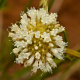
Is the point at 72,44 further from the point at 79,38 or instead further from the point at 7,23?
the point at 7,23

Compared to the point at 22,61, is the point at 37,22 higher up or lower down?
higher up

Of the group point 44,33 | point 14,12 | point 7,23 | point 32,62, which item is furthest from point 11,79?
point 14,12

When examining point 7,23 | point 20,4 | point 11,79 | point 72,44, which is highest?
point 20,4

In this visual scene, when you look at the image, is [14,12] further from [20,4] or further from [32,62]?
[32,62]

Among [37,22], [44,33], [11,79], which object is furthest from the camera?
[11,79]

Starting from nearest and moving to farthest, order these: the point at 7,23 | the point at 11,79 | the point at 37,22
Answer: the point at 37,22
the point at 11,79
the point at 7,23

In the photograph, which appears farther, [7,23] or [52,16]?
[7,23]

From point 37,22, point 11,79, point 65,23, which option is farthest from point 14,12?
point 37,22
